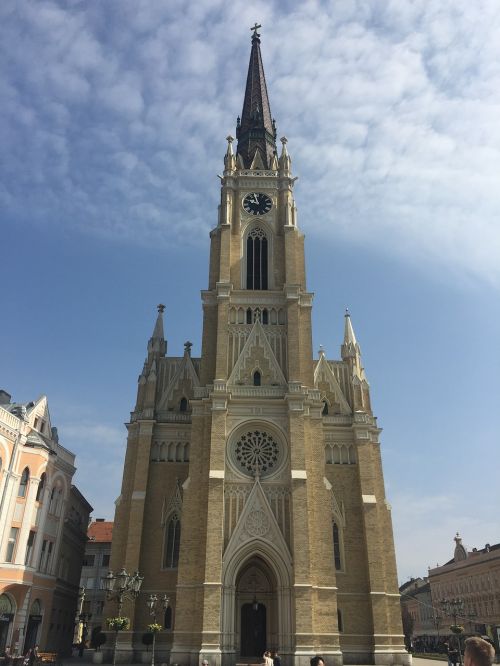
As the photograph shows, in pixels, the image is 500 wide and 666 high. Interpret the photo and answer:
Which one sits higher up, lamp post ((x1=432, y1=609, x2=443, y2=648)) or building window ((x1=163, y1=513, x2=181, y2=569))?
building window ((x1=163, y1=513, x2=181, y2=569))

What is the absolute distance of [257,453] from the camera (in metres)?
39.1

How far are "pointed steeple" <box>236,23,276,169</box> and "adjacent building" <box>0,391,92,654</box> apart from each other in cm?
3039

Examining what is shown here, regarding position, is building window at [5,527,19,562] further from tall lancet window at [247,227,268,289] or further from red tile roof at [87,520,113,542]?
red tile roof at [87,520,113,542]

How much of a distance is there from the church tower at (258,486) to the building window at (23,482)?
7.32m

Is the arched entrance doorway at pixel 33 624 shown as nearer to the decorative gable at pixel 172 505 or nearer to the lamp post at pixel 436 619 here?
the decorative gable at pixel 172 505

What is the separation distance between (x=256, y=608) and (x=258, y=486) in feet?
26.4

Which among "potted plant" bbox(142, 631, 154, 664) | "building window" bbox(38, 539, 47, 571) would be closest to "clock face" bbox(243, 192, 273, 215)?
"building window" bbox(38, 539, 47, 571)

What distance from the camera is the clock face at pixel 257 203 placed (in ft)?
163

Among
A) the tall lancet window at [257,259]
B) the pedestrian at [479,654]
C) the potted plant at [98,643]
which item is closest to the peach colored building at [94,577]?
the potted plant at [98,643]

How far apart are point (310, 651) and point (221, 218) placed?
111 ft

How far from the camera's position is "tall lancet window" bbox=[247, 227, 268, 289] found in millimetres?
47031

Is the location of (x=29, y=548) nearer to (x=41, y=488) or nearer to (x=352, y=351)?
(x=41, y=488)

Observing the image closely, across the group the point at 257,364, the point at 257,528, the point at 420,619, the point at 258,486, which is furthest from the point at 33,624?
the point at 420,619

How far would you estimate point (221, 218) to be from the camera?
48.8 m
